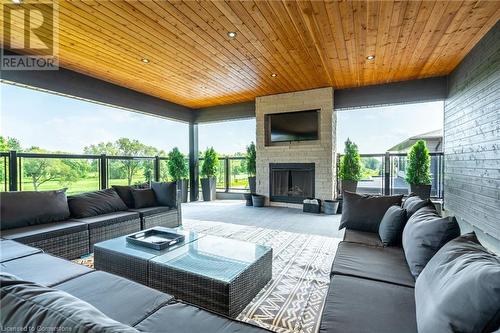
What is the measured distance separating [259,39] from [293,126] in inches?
116

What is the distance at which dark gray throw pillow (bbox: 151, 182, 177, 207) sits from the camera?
4.22 metres

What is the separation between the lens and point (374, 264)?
5.91 ft

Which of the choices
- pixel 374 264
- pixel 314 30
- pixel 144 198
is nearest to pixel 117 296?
pixel 374 264

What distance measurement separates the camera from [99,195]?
3.65 meters

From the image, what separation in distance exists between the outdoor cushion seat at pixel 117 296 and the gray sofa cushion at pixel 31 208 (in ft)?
6.46

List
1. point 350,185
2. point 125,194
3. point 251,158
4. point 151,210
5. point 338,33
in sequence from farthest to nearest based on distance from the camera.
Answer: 1. point 251,158
2. point 350,185
3. point 125,194
4. point 151,210
5. point 338,33

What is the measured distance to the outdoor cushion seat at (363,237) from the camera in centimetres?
233

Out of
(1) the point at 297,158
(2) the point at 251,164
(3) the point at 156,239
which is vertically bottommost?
(3) the point at 156,239

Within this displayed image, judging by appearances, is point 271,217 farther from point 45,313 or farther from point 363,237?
point 45,313

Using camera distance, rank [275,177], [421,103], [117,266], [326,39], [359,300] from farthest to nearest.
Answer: [275,177]
[421,103]
[326,39]
[117,266]
[359,300]

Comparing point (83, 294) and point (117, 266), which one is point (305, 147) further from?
point (83, 294)

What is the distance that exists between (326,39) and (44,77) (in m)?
4.68

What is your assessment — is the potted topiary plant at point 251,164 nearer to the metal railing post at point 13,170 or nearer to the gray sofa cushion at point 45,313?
the metal railing post at point 13,170

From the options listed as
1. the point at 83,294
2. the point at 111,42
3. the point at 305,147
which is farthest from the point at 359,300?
the point at 305,147
